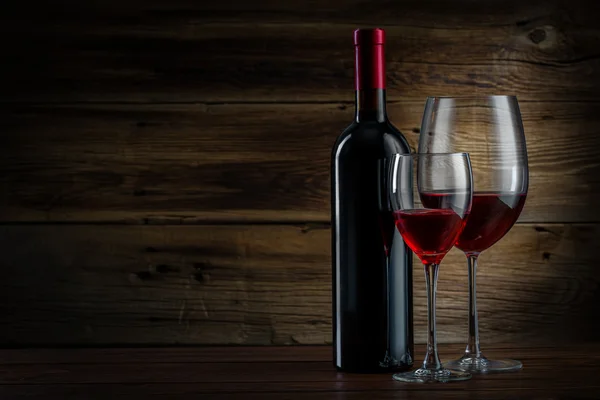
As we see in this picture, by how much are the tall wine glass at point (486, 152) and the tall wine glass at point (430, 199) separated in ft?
0.22

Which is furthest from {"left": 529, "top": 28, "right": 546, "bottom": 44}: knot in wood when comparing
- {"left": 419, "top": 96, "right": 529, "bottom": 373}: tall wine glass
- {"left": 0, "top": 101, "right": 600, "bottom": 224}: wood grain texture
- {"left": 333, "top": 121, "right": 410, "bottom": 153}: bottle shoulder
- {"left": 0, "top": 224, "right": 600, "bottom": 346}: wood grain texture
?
{"left": 333, "top": 121, "right": 410, "bottom": 153}: bottle shoulder

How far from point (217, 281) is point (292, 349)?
0.96 feet

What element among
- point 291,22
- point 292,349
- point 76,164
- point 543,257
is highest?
point 291,22

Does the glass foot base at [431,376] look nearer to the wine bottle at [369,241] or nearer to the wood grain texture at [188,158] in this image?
the wine bottle at [369,241]

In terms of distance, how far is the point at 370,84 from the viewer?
36.7 inches

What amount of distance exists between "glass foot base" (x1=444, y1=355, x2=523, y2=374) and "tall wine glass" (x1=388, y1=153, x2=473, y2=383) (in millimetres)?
62

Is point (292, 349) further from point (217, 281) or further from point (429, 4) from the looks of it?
point (429, 4)

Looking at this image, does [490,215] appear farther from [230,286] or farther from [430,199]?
[230,286]

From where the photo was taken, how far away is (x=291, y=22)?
1353 mm

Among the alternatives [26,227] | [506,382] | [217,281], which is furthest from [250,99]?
[506,382]

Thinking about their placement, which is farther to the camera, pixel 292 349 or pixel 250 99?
pixel 250 99

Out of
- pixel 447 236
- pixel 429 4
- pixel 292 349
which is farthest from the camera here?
pixel 429 4

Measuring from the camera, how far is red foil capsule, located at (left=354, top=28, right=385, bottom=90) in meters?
0.92

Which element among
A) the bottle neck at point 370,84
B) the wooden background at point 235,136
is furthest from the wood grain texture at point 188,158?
the bottle neck at point 370,84
